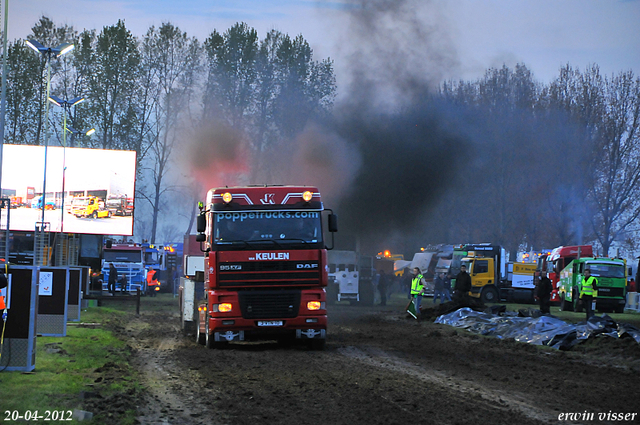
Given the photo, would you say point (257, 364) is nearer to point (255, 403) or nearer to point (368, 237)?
point (255, 403)

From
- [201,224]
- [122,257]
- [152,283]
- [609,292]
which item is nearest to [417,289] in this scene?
[201,224]

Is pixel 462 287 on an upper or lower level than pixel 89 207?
lower

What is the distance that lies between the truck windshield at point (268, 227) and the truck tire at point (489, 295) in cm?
2803

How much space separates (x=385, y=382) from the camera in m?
10.3

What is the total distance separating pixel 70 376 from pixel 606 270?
28470mm

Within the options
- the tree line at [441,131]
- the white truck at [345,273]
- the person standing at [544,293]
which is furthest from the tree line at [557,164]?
the person standing at [544,293]

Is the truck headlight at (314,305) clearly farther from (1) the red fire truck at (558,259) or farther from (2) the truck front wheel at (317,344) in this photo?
(1) the red fire truck at (558,259)

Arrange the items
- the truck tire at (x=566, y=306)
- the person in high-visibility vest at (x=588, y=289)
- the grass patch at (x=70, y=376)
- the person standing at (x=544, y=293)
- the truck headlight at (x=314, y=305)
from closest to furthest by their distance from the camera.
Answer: the grass patch at (x=70, y=376)
the truck headlight at (x=314, y=305)
the person standing at (x=544, y=293)
the person in high-visibility vest at (x=588, y=289)
the truck tire at (x=566, y=306)

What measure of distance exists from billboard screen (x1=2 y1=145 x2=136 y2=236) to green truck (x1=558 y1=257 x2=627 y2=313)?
2403 cm

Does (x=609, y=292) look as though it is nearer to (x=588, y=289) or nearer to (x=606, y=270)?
(x=606, y=270)

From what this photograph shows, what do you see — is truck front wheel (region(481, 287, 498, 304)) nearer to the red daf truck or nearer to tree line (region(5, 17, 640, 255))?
tree line (region(5, 17, 640, 255))

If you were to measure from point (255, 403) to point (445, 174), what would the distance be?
131 ft

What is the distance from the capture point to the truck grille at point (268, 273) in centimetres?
1417

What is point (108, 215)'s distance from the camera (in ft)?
128
